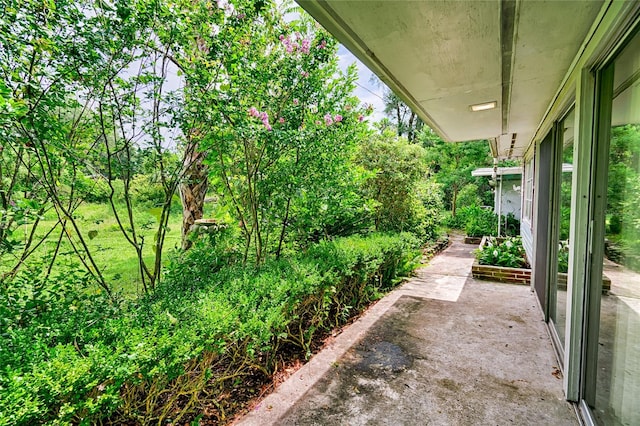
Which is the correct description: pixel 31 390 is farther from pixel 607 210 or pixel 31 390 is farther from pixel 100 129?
pixel 607 210

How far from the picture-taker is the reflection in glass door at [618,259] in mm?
1439

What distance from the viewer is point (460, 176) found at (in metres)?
14.3

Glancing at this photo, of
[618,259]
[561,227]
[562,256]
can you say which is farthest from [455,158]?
[618,259]

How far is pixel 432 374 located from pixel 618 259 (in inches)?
65.7

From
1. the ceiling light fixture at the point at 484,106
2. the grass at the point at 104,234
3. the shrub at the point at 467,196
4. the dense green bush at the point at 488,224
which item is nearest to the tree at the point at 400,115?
the shrub at the point at 467,196

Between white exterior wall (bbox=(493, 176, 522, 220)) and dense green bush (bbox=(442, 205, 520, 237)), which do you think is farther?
white exterior wall (bbox=(493, 176, 522, 220))

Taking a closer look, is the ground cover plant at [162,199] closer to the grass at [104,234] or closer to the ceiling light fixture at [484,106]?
the grass at [104,234]

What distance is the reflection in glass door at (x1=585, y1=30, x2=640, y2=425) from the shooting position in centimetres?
144

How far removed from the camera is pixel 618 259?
1.62m

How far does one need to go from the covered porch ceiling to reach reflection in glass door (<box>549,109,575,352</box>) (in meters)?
0.46

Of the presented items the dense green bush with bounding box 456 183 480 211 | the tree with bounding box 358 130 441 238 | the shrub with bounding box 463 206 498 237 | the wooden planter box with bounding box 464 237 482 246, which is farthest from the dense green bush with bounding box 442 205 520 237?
the tree with bounding box 358 130 441 238

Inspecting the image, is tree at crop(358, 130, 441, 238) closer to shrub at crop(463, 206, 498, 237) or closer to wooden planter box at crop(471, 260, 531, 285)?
wooden planter box at crop(471, 260, 531, 285)

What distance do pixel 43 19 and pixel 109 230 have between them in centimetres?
155

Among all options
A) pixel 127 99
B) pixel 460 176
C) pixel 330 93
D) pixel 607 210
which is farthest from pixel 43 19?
pixel 460 176
